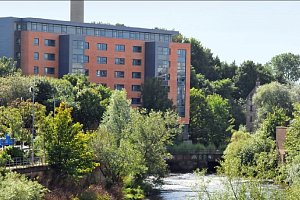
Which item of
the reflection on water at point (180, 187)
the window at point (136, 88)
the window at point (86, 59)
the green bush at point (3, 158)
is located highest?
the window at point (86, 59)

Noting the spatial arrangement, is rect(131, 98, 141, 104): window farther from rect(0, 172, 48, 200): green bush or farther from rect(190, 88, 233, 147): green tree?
rect(0, 172, 48, 200): green bush

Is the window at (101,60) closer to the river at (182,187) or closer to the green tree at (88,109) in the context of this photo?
the green tree at (88,109)

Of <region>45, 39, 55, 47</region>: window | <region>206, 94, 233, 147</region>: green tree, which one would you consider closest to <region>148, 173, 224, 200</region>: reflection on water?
<region>206, 94, 233, 147</region>: green tree

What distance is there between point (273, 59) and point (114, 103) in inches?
4138

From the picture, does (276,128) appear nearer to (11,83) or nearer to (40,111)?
(11,83)

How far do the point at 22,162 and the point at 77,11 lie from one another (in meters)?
65.0

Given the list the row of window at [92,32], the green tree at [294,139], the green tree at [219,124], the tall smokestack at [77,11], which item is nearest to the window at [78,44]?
the row of window at [92,32]

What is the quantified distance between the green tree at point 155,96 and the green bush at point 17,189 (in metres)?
56.5

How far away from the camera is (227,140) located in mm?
116062

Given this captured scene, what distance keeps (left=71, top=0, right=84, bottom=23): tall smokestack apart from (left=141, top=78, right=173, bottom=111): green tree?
16.8 metres

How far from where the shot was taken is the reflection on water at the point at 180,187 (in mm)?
69825

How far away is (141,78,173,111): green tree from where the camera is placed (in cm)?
10969

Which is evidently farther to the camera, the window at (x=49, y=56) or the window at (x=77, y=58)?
the window at (x=77, y=58)

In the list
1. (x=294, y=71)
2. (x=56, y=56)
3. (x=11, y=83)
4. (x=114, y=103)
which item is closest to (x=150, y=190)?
(x=114, y=103)
